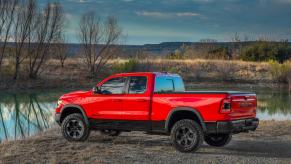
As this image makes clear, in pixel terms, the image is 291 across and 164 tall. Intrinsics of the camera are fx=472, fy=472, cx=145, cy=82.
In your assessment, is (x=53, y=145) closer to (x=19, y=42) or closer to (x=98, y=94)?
(x=98, y=94)

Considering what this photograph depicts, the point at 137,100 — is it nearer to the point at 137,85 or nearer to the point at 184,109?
the point at 137,85

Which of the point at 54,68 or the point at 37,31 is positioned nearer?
the point at 37,31

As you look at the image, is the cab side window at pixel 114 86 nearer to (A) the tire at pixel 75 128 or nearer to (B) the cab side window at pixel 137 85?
(B) the cab side window at pixel 137 85

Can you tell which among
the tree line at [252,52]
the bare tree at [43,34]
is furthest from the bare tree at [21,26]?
the tree line at [252,52]

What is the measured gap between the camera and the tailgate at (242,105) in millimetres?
10672

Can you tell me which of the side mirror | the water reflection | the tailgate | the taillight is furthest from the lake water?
the tailgate

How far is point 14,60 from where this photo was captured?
49125 millimetres

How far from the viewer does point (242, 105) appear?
1095cm

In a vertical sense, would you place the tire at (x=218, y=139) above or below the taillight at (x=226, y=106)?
below

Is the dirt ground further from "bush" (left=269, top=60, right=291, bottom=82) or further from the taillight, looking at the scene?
"bush" (left=269, top=60, right=291, bottom=82)

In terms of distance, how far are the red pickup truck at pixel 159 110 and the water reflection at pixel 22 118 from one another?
3662 millimetres

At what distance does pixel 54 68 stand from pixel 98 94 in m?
43.4

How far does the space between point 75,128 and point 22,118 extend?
10081 mm

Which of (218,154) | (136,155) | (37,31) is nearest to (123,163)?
(136,155)
